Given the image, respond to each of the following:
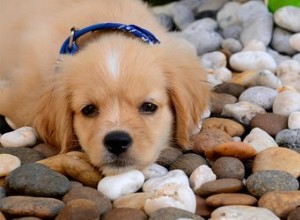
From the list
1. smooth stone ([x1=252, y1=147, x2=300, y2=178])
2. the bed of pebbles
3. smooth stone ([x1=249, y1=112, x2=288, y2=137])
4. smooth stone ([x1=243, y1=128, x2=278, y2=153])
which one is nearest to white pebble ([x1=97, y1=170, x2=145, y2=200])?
the bed of pebbles

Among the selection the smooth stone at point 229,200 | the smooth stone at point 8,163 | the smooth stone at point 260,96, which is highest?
the smooth stone at point 8,163

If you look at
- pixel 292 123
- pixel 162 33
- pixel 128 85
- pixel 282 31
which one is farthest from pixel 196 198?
pixel 282 31

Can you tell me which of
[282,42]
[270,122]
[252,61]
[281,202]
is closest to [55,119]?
[270,122]

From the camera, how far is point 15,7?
3957mm

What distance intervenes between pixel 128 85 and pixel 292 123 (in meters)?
0.88

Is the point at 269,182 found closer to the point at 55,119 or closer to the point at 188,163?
the point at 188,163

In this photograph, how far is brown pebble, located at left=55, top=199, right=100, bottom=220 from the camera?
223 cm

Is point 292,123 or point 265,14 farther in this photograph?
point 265,14

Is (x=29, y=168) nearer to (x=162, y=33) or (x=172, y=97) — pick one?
(x=172, y=97)

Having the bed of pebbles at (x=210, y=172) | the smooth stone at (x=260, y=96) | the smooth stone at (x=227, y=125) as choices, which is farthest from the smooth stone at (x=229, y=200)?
the smooth stone at (x=260, y=96)

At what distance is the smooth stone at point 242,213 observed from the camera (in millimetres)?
2248

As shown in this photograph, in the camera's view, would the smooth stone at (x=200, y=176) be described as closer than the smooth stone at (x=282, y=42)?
Yes

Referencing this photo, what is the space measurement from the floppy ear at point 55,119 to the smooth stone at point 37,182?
426 mm

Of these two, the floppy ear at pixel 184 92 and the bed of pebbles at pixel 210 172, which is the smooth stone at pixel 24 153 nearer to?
the bed of pebbles at pixel 210 172
